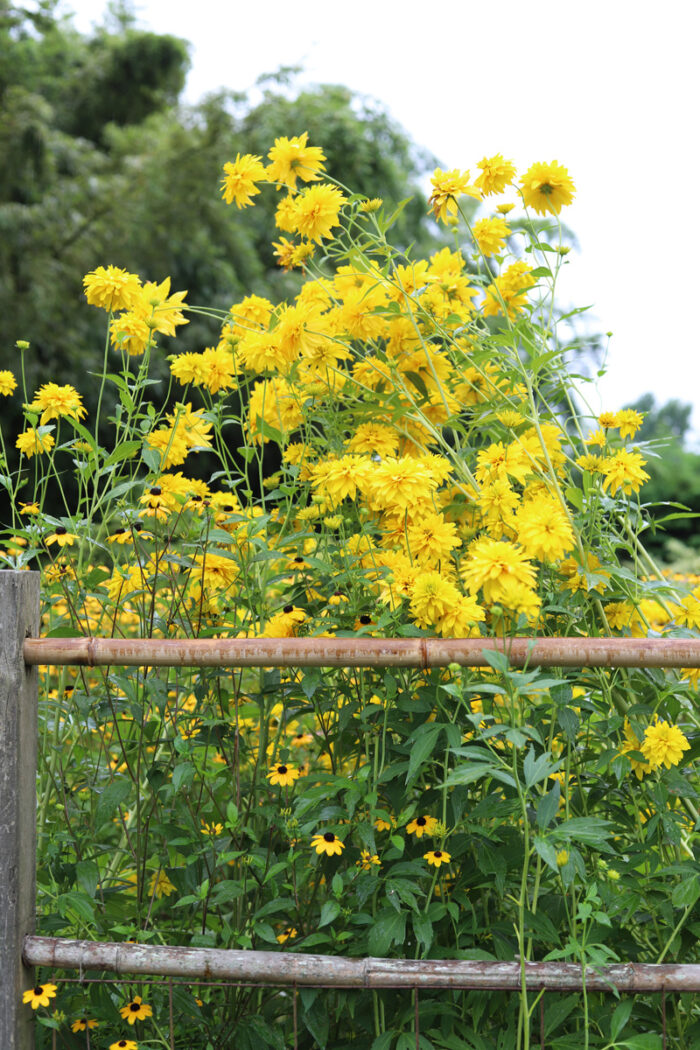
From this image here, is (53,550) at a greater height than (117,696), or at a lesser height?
greater

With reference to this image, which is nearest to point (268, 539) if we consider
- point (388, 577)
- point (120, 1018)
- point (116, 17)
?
point (388, 577)

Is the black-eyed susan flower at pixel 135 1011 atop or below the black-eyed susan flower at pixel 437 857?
below

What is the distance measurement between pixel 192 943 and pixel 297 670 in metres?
0.47

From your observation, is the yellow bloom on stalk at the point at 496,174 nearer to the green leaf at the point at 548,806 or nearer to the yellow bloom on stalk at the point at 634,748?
the yellow bloom on stalk at the point at 634,748

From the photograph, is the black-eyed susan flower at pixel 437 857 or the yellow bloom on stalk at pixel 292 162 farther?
the yellow bloom on stalk at pixel 292 162

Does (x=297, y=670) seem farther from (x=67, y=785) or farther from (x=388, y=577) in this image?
(x=67, y=785)

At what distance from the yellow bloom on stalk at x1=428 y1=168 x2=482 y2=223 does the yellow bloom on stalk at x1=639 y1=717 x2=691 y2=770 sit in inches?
39.8

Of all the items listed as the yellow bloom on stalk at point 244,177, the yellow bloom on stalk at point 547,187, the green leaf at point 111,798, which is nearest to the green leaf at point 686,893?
the green leaf at point 111,798

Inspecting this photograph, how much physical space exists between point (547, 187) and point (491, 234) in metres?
0.14

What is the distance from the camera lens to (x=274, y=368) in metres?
1.83

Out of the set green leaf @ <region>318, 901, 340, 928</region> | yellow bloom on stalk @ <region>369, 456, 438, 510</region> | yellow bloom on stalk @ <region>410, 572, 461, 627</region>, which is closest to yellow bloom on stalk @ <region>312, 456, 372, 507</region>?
yellow bloom on stalk @ <region>369, 456, 438, 510</region>

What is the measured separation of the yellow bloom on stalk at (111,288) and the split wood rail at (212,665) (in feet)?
1.80

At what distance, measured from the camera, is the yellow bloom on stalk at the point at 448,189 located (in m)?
1.88

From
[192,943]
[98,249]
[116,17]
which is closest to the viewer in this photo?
[192,943]
